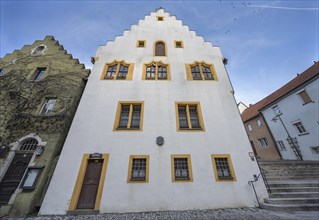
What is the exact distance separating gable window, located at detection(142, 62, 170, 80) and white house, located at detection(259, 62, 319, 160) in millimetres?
14652

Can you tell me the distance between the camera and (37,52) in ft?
39.5

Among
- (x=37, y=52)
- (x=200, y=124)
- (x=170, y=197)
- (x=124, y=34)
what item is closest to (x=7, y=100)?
(x=37, y=52)

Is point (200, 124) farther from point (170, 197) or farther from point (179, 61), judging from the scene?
point (179, 61)

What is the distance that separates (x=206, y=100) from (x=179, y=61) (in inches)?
179

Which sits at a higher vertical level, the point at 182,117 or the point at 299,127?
the point at 299,127

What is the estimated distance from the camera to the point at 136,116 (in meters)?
9.56

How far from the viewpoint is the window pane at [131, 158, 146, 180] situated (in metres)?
7.38

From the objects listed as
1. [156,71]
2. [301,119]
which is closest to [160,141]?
[156,71]

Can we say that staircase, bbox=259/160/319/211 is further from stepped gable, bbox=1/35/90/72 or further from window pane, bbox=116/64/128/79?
stepped gable, bbox=1/35/90/72

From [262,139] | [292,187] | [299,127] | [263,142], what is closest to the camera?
[292,187]

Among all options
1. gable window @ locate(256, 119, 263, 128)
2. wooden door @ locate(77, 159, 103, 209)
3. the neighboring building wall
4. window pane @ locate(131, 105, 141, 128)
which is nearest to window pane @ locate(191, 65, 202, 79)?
window pane @ locate(131, 105, 141, 128)

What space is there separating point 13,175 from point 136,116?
746 centimetres

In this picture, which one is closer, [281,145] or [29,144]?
[29,144]

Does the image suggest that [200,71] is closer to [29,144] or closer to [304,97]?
[304,97]
